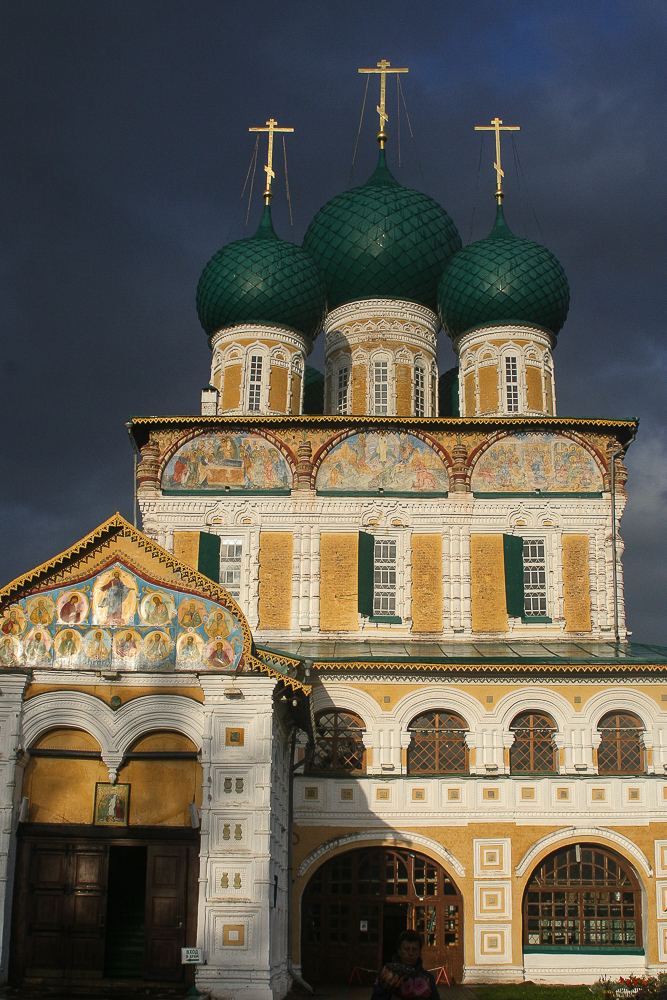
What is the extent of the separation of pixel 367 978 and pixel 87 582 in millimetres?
7678

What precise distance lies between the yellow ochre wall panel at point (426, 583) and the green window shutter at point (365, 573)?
0.77m

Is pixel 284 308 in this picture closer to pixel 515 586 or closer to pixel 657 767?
pixel 515 586

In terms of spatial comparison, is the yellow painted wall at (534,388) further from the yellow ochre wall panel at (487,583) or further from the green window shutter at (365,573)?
the green window shutter at (365,573)

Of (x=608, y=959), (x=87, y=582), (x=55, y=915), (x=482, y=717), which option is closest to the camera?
(x=55, y=915)

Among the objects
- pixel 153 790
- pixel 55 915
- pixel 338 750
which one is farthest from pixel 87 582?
pixel 338 750

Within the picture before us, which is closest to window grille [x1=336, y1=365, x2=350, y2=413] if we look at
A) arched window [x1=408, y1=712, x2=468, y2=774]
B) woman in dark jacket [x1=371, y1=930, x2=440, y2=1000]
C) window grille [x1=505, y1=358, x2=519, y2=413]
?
window grille [x1=505, y1=358, x2=519, y2=413]

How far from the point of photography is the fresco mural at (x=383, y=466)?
20.4 meters

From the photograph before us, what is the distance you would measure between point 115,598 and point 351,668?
528 centimetres

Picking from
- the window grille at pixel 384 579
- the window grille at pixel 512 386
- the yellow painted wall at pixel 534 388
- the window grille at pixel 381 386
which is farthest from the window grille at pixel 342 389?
the window grille at pixel 384 579

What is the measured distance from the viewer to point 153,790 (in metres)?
12.9

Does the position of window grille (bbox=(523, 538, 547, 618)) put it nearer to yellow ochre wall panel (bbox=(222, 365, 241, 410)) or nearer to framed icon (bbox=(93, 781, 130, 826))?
yellow ochre wall panel (bbox=(222, 365, 241, 410))

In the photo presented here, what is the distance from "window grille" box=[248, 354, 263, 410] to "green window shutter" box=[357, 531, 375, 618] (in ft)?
13.1

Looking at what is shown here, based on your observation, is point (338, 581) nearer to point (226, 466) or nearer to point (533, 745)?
point (226, 466)

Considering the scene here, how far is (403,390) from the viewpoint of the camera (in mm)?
22922
